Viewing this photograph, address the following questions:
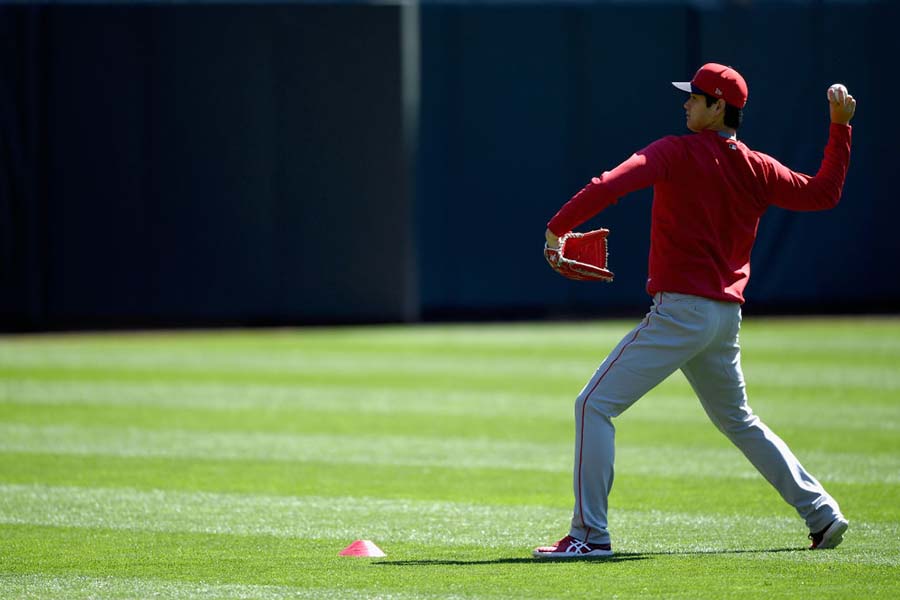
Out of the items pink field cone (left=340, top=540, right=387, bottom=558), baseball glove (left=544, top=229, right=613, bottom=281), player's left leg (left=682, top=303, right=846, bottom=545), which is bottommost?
pink field cone (left=340, top=540, right=387, bottom=558)

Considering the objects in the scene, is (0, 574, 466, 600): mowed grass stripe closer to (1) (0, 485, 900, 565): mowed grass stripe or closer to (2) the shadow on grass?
(2) the shadow on grass

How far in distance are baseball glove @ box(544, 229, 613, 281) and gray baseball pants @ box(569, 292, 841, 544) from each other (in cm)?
28

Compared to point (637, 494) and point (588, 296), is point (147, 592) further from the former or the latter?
point (588, 296)

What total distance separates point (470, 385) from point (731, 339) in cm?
775

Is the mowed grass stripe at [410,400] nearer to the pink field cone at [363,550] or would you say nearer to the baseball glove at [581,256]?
the baseball glove at [581,256]

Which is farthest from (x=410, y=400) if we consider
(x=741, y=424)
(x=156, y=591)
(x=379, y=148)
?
(x=379, y=148)

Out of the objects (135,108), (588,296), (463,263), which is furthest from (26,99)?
(588,296)

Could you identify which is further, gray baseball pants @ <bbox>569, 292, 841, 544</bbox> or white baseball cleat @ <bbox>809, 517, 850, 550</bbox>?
white baseball cleat @ <bbox>809, 517, 850, 550</bbox>

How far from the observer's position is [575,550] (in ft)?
20.4

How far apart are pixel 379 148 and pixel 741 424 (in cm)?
1560

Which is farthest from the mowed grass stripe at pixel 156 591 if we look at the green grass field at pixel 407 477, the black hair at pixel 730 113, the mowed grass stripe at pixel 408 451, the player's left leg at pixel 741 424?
the mowed grass stripe at pixel 408 451

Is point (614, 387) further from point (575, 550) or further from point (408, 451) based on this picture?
point (408, 451)

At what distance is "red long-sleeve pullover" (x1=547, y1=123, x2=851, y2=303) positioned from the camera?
6203 millimetres

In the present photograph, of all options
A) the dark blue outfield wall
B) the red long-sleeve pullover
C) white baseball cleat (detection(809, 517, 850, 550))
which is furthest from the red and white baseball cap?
the dark blue outfield wall
